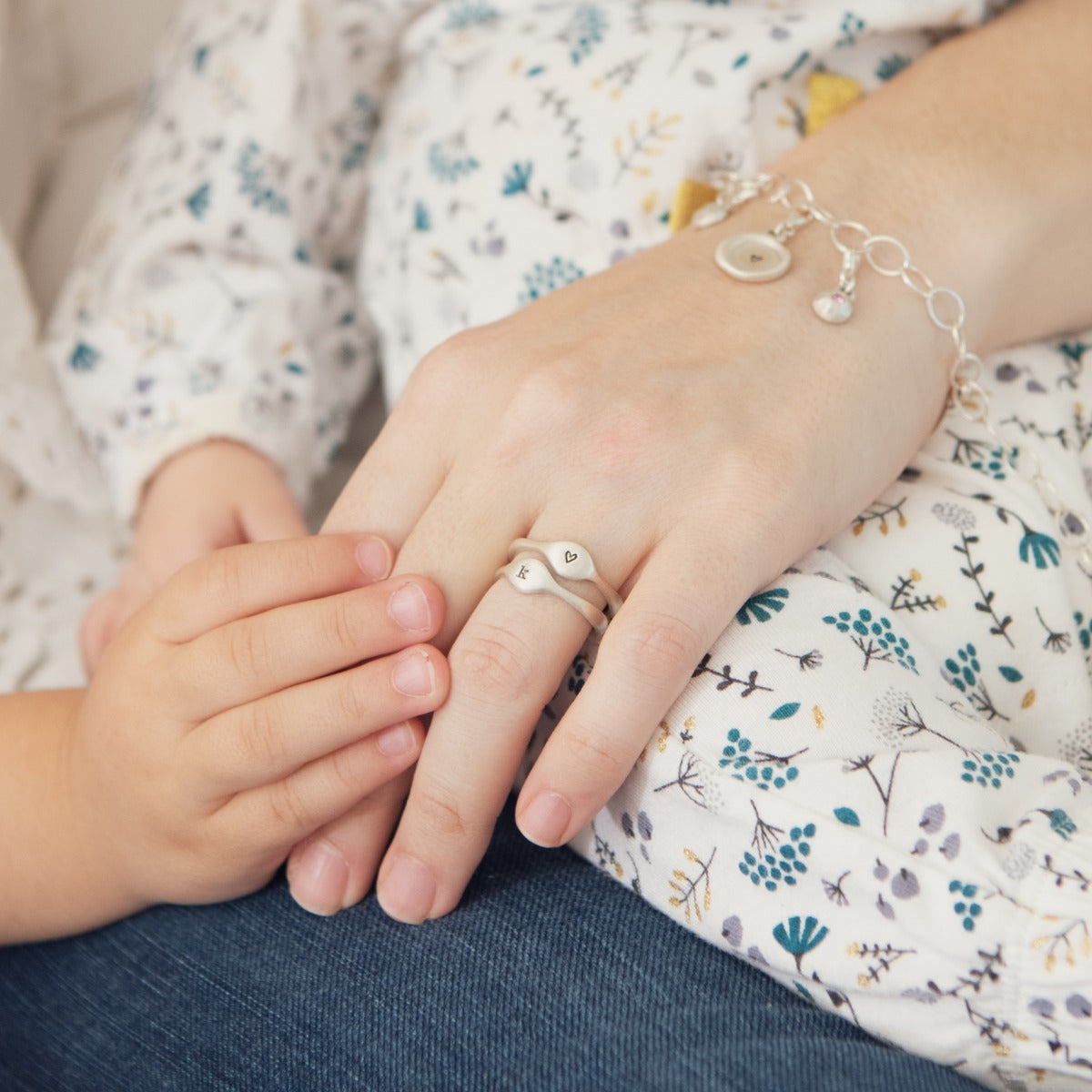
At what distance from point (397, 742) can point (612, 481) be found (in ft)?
0.65

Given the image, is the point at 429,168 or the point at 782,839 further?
the point at 429,168

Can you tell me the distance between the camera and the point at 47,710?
769mm

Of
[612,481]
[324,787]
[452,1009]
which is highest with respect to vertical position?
[612,481]

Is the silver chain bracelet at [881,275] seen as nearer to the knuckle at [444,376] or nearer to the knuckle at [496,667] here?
the knuckle at [444,376]

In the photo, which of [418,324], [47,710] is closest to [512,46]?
[418,324]

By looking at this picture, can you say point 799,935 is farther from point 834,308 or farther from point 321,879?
point 834,308

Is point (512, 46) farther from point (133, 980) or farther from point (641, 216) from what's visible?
point (133, 980)

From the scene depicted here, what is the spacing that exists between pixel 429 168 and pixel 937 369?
50cm

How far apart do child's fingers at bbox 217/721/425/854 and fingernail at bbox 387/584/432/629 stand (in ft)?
0.20

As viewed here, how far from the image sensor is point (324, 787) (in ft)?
2.02

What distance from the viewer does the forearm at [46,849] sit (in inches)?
28.1

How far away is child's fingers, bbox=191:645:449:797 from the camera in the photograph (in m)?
0.59

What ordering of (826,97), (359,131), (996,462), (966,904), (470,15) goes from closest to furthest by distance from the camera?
(966,904), (996,462), (826,97), (470,15), (359,131)

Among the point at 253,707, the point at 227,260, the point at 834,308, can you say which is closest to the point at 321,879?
the point at 253,707
